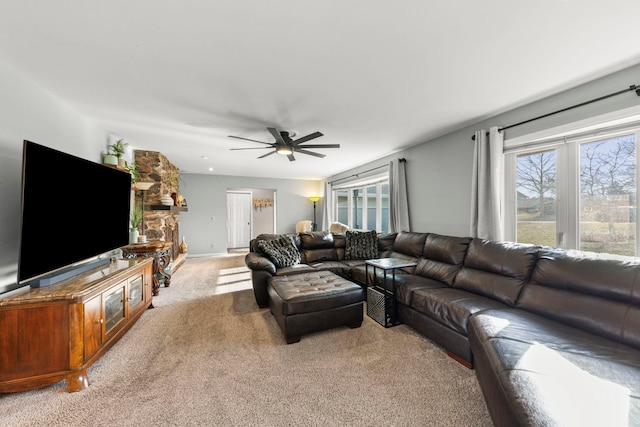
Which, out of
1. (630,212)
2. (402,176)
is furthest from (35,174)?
(630,212)

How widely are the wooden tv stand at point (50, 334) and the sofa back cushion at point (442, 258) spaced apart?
326cm

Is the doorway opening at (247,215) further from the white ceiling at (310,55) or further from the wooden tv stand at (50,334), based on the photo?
the wooden tv stand at (50,334)

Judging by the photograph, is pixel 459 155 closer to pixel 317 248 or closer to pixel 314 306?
pixel 317 248

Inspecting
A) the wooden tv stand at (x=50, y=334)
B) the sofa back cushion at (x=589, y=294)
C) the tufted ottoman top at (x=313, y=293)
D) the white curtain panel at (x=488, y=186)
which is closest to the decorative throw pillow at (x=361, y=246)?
the tufted ottoman top at (x=313, y=293)

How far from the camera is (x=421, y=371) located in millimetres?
1846

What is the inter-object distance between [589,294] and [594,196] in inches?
42.9

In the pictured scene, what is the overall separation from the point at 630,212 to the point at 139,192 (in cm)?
649

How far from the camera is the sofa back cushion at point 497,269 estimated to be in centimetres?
213

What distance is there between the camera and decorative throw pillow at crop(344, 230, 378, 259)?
4.09m

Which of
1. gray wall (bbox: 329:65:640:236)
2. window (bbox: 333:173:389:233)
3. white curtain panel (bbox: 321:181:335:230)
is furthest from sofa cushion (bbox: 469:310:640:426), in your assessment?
white curtain panel (bbox: 321:181:335:230)

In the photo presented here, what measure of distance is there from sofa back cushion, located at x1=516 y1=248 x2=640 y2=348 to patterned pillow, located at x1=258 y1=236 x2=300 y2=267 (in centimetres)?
263

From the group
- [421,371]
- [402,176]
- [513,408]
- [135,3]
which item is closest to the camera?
[513,408]

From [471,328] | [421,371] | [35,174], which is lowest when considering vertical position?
[421,371]

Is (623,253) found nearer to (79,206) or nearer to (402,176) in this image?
(402,176)
